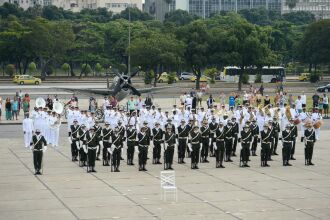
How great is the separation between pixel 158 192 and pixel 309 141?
7773 mm

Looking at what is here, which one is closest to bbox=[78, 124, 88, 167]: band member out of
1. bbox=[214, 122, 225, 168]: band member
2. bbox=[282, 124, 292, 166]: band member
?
bbox=[214, 122, 225, 168]: band member

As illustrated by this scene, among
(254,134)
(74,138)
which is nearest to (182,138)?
(254,134)

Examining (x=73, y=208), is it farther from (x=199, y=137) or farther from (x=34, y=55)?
(x=34, y=55)

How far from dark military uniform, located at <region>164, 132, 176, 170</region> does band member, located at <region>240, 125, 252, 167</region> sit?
2551 millimetres

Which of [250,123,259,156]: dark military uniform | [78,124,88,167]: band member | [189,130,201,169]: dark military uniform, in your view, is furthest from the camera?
[250,123,259,156]: dark military uniform

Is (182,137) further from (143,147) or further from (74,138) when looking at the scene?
(74,138)

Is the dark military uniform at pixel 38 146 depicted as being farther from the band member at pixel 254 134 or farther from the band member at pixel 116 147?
the band member at pixel 254 134

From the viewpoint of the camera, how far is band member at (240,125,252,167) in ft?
104

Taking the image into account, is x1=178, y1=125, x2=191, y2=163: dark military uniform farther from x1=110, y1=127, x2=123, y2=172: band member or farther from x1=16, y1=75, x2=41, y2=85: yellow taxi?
x1=16, y1=75, x2=41, y2=85: yellow taxi

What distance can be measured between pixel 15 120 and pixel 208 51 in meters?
36.6

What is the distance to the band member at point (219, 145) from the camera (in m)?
31.7

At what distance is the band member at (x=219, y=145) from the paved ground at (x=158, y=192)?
1.06 feet

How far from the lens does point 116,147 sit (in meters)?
30.3

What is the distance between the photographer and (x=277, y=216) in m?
22.7
